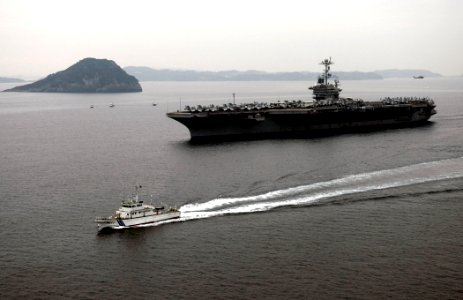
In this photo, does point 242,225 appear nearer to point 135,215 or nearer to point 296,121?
point 135,215

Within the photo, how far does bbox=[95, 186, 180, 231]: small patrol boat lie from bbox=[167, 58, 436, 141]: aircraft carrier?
31.2 metres

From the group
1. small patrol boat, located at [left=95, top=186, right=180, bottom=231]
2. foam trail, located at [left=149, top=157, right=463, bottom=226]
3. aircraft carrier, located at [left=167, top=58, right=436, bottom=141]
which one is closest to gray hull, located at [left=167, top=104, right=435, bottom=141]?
aircraft carrier, located at [left=167, top=58, right=436, bottom=141]

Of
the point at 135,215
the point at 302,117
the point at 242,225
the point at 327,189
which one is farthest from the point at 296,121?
the point at 135,215

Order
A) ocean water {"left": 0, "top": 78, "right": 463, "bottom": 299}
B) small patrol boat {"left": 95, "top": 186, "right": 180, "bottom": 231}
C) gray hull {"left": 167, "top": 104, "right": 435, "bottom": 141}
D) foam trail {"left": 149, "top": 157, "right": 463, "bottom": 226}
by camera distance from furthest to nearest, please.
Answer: gray hull {"left": 167, "top": 104, "right": 435, "bottom": 141} < foam trail {"left": 149, "top": 157, "right": 463, "bottom": 226} < small patrol boat {"left": 95, "top": 186, "right": 180, "bottom": 231} < ocean water {"left": 0, "top": 78, "right": 463, "bottom": 299}

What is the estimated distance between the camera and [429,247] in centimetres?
2855

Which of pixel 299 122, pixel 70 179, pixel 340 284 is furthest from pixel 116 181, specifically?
pixel 299 122

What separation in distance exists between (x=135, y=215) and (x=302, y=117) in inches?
1672

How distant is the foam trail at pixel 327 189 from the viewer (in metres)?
35.3

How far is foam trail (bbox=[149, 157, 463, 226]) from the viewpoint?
116 feet

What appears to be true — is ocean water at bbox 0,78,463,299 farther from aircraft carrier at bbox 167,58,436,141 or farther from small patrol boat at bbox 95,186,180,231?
aircraft carrier at bbox 167,58,436,141

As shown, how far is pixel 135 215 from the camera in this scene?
109 feet

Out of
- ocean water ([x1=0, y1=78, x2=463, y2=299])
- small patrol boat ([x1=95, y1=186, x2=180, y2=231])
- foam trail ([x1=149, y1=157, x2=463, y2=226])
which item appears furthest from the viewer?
foam trail ([x1=149, y1=157, x2=463, y2=226])

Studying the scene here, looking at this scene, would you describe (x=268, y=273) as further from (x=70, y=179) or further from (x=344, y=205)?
(x=70, y=179)

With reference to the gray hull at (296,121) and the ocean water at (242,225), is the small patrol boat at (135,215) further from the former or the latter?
the gray hull at (296,121)
